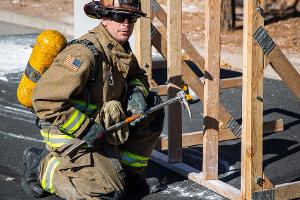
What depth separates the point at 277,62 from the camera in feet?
16.2

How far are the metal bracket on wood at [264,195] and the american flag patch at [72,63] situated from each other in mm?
1480

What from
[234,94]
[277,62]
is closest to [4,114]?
[234,94]

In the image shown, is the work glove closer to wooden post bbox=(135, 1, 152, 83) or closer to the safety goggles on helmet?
the safety goggles on helmet

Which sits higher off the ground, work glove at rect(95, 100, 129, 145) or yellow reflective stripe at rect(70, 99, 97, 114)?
yellow reflective stripe at rect(70, 99, 97, 114)

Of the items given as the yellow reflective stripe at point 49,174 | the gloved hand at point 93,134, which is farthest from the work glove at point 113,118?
the yellow reflective stripe at point 49,174

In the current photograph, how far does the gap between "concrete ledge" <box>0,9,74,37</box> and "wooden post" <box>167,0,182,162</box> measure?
811 centimetres

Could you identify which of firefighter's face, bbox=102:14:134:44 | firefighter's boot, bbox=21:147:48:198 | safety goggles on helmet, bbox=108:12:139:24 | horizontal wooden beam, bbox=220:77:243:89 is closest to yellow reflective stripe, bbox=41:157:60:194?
firefighter's boot, bbox=21:147:48:198

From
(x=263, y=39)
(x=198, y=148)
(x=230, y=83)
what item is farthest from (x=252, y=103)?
(x=230, y=83)

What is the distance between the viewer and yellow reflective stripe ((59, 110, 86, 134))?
4887mm

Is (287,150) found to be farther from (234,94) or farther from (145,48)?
(234,94)

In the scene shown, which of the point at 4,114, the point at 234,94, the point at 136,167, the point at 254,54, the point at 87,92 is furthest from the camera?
the point at 234,94

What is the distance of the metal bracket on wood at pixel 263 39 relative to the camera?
15.3 feet

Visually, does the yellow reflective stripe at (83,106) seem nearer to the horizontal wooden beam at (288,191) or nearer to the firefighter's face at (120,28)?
the firefighter's face at (120,28)

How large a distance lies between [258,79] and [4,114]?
3903 mm
